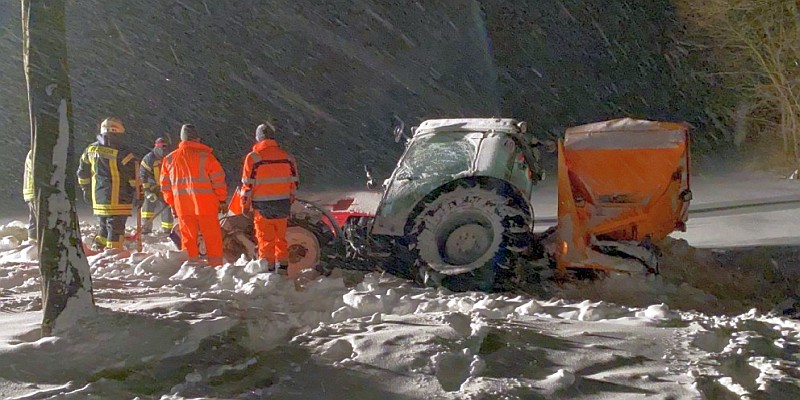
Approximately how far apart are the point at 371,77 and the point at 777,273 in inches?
715

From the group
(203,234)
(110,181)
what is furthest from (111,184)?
(203,234)

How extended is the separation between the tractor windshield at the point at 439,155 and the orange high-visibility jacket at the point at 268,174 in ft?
3.57

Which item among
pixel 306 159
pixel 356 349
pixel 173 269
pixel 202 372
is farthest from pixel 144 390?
pixel 306 159

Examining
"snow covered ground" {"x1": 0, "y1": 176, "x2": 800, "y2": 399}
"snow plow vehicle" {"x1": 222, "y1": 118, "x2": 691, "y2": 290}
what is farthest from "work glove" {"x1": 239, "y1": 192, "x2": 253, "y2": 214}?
"snow covered ground" {"x1": 0, "y1": 176, "x2": 800, "y2": 399}

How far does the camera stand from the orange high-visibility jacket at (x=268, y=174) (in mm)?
7156

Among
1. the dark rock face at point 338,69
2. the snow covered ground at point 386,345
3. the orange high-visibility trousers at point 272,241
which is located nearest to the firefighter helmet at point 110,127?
the snow covered ground at point 386,345

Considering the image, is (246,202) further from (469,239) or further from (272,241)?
(469,239)

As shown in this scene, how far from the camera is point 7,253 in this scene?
8.79 metres

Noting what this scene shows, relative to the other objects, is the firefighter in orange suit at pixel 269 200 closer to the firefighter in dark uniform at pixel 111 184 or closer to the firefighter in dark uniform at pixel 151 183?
the firefighter in dark uniform at pixel 111 184

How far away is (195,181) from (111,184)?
1.47 metres

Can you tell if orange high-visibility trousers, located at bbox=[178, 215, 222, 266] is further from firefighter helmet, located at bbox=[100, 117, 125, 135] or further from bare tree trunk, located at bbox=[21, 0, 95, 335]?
bare tree trunk, located at bbox=[21, 0, 95, 335]

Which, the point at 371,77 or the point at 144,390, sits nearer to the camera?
the point at 144,390

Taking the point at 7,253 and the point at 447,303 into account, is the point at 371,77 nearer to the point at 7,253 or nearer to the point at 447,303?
the point at 7,253

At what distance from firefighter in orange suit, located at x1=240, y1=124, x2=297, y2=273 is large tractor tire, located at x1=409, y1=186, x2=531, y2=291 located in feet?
4.19
